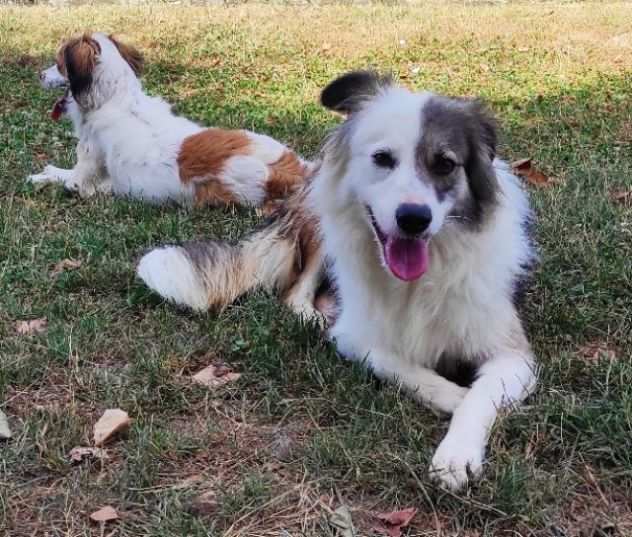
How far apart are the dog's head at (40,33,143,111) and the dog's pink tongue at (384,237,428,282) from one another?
3916 millimetres

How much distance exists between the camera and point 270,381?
3014 mm

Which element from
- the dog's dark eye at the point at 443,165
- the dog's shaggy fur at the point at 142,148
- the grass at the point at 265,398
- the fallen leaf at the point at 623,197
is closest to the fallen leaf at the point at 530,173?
the grass at the point at 265,398

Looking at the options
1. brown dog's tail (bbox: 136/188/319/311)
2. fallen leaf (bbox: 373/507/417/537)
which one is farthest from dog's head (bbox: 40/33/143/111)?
fallen leaf (bbox: 373/507/417/537)

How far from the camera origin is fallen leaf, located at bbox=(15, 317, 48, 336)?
3471 mm

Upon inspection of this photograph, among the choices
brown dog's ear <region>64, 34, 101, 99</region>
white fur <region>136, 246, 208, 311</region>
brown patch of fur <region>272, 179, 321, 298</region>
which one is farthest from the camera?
brown dog's ear <region>64, 34, 101, 99</region>

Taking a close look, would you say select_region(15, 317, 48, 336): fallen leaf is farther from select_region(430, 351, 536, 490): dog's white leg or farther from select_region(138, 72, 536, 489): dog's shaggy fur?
select_region(430, 351, 536, 490): dog's white leg

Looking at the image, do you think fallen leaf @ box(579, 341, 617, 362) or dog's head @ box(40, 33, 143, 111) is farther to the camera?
dog's head @ box(40, 33, 143, 111)

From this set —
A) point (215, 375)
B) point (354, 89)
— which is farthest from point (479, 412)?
point (354, 89)

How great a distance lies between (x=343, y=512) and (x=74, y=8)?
13.1 metres

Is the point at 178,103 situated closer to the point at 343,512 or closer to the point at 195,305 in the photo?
the point at 195,305

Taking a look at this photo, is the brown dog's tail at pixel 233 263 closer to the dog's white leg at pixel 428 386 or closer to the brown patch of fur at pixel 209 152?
the dog's white leg at pixel 428 386

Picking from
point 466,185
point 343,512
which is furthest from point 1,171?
point 343,512

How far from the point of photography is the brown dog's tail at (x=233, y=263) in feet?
12.1

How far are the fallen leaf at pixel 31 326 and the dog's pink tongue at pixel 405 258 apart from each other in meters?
1.64
